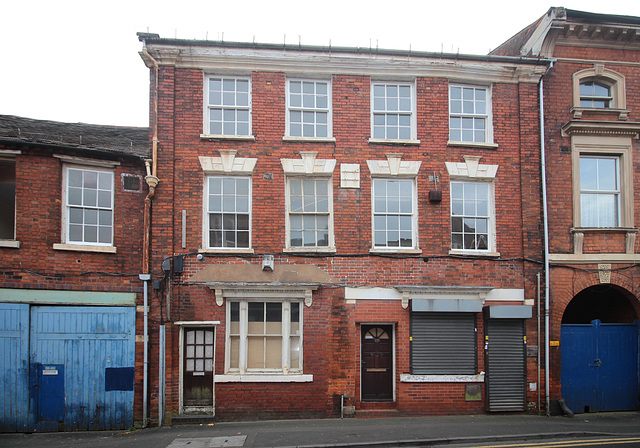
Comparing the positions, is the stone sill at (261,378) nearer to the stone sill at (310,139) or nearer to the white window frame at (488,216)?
the white window frame at (488,216)

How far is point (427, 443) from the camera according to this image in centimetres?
889

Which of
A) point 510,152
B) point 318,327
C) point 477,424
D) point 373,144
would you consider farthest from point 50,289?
point 510,152

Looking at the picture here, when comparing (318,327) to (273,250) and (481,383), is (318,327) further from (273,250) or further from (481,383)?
(481,383)

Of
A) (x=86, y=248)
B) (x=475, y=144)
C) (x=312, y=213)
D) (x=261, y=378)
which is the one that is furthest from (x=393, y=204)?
(x=86, y=248)

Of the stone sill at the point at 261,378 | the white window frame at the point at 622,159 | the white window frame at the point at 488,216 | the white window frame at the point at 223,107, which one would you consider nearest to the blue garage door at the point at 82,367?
the stone sill at the point at 261,378

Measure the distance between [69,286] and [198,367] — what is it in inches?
137

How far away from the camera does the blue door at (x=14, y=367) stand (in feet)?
31.9

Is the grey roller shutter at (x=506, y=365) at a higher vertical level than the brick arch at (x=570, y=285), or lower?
lower

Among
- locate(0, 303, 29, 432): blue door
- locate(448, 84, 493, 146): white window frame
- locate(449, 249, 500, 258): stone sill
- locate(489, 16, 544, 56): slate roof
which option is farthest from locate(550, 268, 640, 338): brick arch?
locate(0, 303, 29, 432): blue door

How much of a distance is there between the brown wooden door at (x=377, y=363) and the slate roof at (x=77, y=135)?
280 inches

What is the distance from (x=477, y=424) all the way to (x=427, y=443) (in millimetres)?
1804

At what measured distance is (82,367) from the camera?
10023mm

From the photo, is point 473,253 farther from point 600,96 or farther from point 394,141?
point 600,96

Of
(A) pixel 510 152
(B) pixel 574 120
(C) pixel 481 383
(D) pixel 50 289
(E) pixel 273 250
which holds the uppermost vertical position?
(B) pixel 574 120
